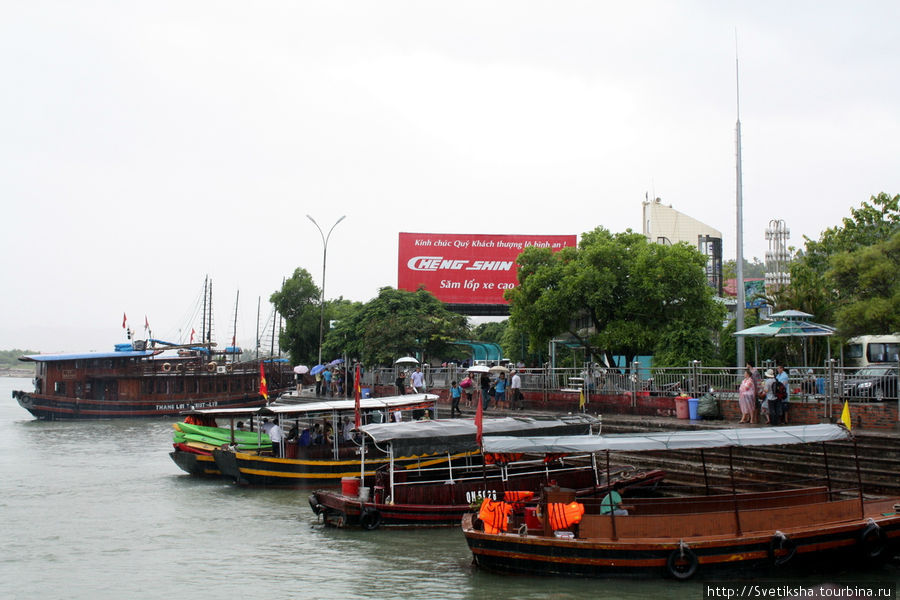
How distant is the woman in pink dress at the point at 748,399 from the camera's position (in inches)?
728

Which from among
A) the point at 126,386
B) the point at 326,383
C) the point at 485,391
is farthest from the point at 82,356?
the point at 485,391

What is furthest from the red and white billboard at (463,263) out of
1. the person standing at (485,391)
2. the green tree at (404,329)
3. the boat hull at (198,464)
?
the boat hull at (198,464)

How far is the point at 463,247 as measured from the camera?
1881 inches

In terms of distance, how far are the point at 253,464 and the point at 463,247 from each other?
28732mm

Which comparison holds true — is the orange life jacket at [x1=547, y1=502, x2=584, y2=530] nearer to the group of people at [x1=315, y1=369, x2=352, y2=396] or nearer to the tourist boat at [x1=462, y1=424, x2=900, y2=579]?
the tourist boat at [x1=462, y1=424, x2=900, y2=579]

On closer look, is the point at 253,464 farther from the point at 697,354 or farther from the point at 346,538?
the point at 697,354

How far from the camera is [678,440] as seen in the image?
1182 centimetres

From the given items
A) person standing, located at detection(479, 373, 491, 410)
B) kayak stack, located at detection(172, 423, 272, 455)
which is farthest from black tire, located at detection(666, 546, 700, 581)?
person standing, located at detection(479, 373, 491, 410)

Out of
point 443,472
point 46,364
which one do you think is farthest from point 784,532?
point 46,364

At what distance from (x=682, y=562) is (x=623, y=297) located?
19.4 metres

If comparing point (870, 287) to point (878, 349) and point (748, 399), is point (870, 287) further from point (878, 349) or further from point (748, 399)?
point (748, 399)

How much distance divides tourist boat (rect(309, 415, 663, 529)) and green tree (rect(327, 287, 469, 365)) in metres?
22.1

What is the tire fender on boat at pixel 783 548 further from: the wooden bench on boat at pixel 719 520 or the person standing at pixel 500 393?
the person standing at pixel 500 393

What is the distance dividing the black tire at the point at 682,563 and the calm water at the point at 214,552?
0.51 ft
